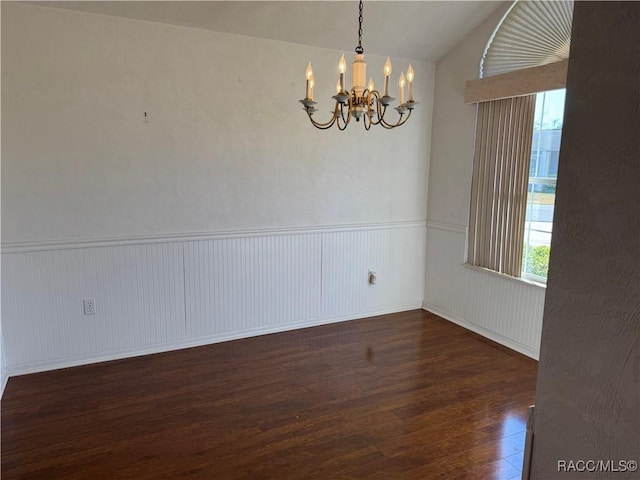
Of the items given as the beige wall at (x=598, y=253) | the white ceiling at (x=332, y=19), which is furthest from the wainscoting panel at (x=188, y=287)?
the beige wall at (x=598, y=253)

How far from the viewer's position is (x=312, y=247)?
4.08 m

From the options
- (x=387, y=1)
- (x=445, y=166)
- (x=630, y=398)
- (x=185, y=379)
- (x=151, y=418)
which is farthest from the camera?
(x=445, y=166)

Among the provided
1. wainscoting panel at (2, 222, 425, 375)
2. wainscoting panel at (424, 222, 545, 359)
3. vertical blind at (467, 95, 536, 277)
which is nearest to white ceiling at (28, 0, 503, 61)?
vertical blind at (467, 95, 536, 277)

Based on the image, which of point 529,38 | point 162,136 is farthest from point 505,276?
point 162,136

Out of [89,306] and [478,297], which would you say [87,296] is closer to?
[89,306]

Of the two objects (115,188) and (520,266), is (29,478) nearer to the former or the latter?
(115,188)

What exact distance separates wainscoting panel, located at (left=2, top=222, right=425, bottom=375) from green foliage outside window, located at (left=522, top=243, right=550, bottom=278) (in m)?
1.18

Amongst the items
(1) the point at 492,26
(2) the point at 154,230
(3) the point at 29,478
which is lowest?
(3) the point at 29,478

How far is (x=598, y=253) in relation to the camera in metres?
0.58

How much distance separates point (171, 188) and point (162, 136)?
15.6 inches

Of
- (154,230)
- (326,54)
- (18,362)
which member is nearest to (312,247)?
(154,230)

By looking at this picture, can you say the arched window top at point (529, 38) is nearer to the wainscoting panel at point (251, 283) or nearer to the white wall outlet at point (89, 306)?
the wainscoting panel at point (251, 283)

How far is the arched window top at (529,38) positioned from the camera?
Result: 3.27 meters

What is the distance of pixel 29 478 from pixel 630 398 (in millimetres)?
2608
